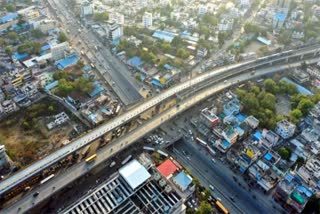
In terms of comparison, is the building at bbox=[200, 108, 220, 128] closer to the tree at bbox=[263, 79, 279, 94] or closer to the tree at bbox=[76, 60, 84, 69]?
the tree at bbox=[263, 79, 279, 94]

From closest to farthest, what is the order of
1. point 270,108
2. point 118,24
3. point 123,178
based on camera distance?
point 123,178, point 270,108, point 118,24

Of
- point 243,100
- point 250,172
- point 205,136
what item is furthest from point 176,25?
point 250,172

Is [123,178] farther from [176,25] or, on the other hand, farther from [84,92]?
[176,25]

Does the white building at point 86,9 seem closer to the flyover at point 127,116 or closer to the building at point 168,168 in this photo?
the flyover at point 127,116

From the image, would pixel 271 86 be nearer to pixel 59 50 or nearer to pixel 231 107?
pixel 231 107

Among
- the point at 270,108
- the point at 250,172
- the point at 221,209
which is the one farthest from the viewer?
the point at 270,108

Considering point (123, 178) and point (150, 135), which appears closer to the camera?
point (123, 178)

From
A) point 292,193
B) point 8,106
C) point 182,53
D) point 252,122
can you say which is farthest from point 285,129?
point 8,106
